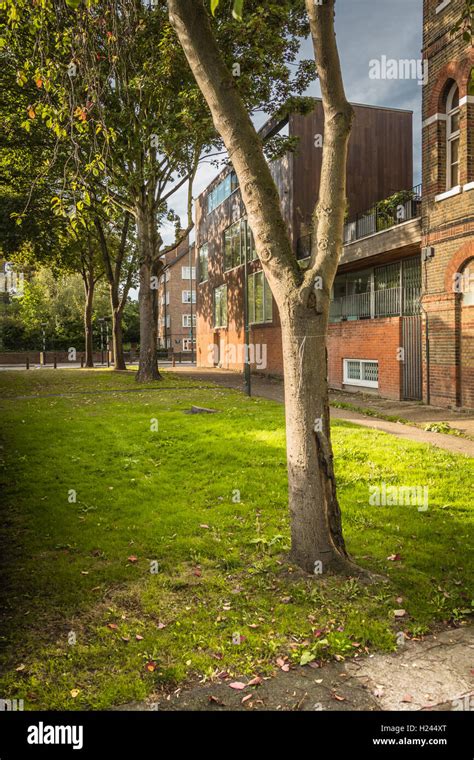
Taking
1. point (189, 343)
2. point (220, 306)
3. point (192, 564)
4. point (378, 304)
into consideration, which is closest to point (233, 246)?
point (220, 306)

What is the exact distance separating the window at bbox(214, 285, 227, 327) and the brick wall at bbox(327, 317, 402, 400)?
543 inches

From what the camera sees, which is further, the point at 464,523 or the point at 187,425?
the point at 187,425

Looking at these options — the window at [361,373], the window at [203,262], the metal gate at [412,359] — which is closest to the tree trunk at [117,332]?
the window at [203,262]

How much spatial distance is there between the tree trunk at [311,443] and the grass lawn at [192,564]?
0.30 metres

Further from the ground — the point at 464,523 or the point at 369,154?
the point at 369,154

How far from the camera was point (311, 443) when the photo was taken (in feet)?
15.5

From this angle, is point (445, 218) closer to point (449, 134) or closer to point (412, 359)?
point (449, 134)

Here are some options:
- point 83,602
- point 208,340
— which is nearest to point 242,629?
point 83,602

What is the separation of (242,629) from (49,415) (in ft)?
34.2

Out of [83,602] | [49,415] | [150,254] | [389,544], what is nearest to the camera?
[83,602]

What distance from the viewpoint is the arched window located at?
14.2m

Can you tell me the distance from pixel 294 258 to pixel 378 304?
16.0 meters

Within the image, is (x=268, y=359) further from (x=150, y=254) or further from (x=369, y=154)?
(x=369, y=154)

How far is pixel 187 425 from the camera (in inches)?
457
